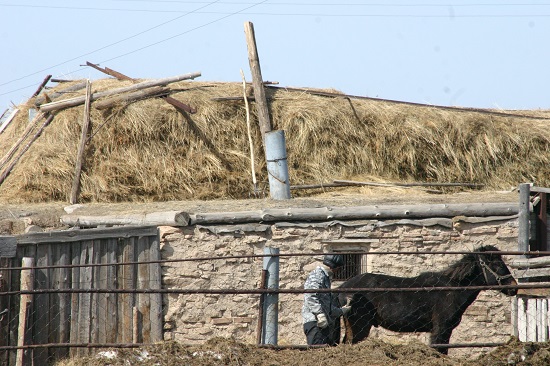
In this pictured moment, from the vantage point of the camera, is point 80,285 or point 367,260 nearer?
point 80,285

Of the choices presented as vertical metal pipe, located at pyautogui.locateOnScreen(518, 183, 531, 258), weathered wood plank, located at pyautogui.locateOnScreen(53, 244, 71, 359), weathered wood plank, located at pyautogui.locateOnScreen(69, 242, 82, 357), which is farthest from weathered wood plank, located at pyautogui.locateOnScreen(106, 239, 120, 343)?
vertical metal pipe, located at pyautogui.locateOnScreen(518, 183, 531, 258)

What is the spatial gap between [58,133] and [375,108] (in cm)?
597

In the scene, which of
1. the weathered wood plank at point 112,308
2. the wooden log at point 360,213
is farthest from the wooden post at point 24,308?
the wooden log at point 360,213

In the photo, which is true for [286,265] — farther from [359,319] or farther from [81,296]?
[81,296]

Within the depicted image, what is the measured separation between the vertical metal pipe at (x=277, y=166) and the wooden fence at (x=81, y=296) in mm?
2306

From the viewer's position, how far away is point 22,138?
47.3ft

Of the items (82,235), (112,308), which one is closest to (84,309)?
(112,308)

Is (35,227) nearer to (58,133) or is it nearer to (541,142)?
(58,133)

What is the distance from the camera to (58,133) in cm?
1408

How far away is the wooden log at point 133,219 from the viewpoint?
10672mm

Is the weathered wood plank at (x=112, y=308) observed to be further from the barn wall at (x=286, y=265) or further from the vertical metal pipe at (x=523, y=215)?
the vertical metal pipe at (x=523, y=215)

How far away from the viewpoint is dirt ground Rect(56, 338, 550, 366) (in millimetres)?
6668

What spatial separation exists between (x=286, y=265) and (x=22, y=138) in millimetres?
6431

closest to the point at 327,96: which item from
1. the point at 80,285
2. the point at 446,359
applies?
the point at 80,285
